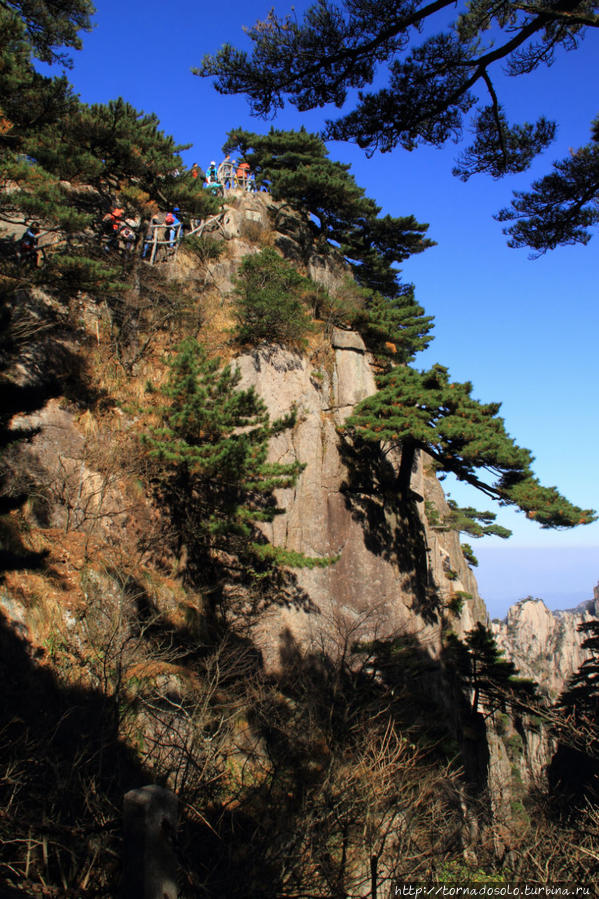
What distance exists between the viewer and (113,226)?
679 inches

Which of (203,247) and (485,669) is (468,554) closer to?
(485,669)

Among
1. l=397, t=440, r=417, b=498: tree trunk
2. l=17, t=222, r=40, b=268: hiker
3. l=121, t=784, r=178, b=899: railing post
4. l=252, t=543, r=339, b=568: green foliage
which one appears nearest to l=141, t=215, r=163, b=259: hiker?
l=17, t=222, r=40, b=268: hiker

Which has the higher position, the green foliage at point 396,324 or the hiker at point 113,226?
the hiker at point 113,226

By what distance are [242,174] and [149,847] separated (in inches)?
1024

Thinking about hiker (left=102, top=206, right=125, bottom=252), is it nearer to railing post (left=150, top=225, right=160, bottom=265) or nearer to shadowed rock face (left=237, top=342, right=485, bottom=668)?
railing post (left=150, top=225, right=160, bottom=265)

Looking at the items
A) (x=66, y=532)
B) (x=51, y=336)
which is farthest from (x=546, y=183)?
(x=51, y=336)

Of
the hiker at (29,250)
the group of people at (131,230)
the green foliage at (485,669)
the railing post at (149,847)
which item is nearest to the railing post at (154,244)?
the group of people at (131,230)

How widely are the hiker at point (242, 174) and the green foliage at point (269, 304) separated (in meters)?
9.17

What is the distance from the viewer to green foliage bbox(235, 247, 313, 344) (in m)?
16.2

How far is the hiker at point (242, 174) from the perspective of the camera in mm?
23984

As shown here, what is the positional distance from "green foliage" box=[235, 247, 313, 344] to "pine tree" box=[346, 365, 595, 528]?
12.4 feet

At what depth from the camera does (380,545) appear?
622 inches

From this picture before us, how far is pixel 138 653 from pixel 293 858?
4226 millimetres

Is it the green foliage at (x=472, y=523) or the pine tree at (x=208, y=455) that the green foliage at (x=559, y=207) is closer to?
the pine tree at (x=208, y=455)
